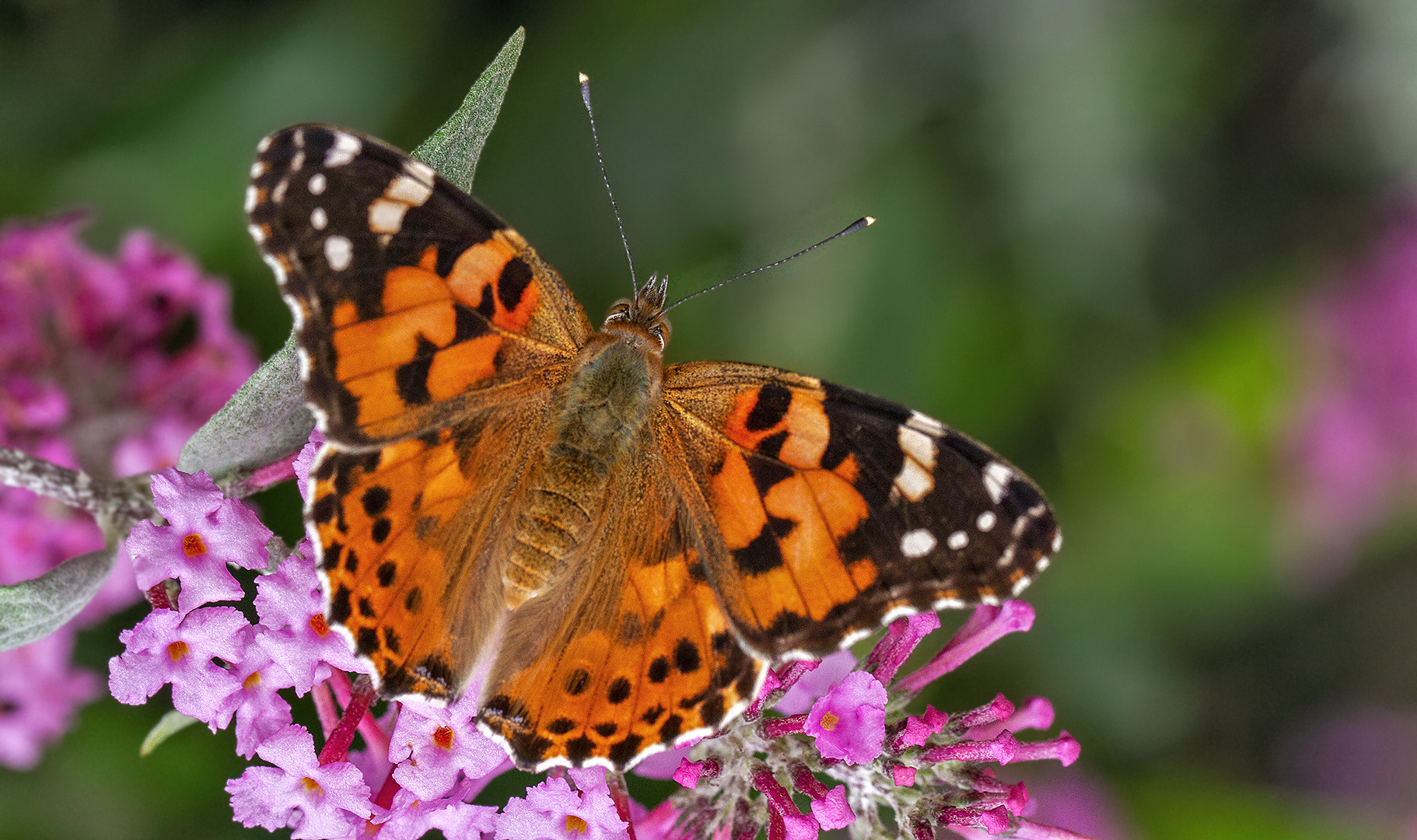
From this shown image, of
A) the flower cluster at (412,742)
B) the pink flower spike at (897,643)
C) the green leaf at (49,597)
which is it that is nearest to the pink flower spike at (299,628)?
the flower cluster at (412,742)

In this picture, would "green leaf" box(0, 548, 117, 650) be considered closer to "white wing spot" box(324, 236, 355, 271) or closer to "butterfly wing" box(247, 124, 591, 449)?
"butterfly wing" box(247, 124, 591, 449)

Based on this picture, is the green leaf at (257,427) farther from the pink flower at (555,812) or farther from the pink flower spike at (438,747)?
the pink flower at (555,812)

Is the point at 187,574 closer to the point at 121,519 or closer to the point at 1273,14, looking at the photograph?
→ the point at 121,519

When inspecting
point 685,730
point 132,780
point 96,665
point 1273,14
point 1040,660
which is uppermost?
point 1273,14

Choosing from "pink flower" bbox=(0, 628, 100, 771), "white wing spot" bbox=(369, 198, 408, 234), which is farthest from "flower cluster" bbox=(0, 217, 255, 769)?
"white wing spot" bbox=(369, 198, 408, 234)

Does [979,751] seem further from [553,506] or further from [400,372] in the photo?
[400,372]

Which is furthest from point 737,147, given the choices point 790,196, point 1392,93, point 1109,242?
point 1392,93
